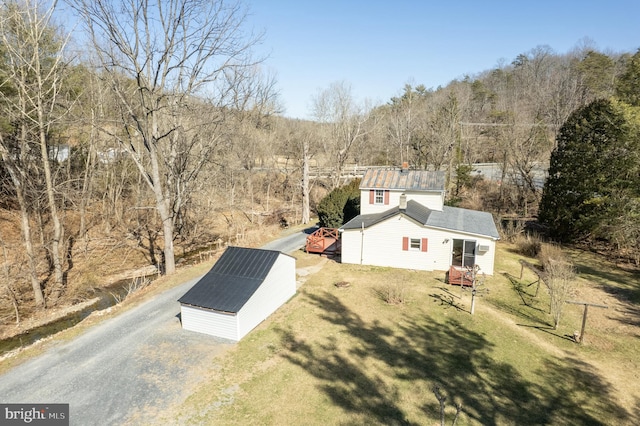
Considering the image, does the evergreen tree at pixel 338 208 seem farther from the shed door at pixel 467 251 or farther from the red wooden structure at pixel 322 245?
the shed door at pixel 467 251

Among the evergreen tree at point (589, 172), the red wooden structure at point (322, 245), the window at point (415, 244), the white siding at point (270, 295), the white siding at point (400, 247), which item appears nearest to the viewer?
the white siding at point (270, 295)

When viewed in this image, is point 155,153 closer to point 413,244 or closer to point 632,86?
point 413,244

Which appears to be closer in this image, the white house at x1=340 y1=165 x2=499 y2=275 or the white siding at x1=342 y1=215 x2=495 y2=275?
the white house at x1=340 y1=165 x2=499 y2=275

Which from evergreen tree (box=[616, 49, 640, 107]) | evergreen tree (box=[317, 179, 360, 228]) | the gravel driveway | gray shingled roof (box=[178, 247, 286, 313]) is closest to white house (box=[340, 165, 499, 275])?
evergreen tree (box=[317, 179, 360, 228])

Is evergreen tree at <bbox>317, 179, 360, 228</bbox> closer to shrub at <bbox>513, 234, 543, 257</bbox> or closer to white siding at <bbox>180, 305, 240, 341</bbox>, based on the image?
shrub at <bbox>513, 234, 543, 257</bbox>

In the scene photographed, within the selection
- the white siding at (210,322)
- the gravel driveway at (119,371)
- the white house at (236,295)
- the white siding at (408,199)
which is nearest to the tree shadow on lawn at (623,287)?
the white siding at (408,199)

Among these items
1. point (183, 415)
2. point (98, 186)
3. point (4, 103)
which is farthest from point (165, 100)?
point (183, 415)
